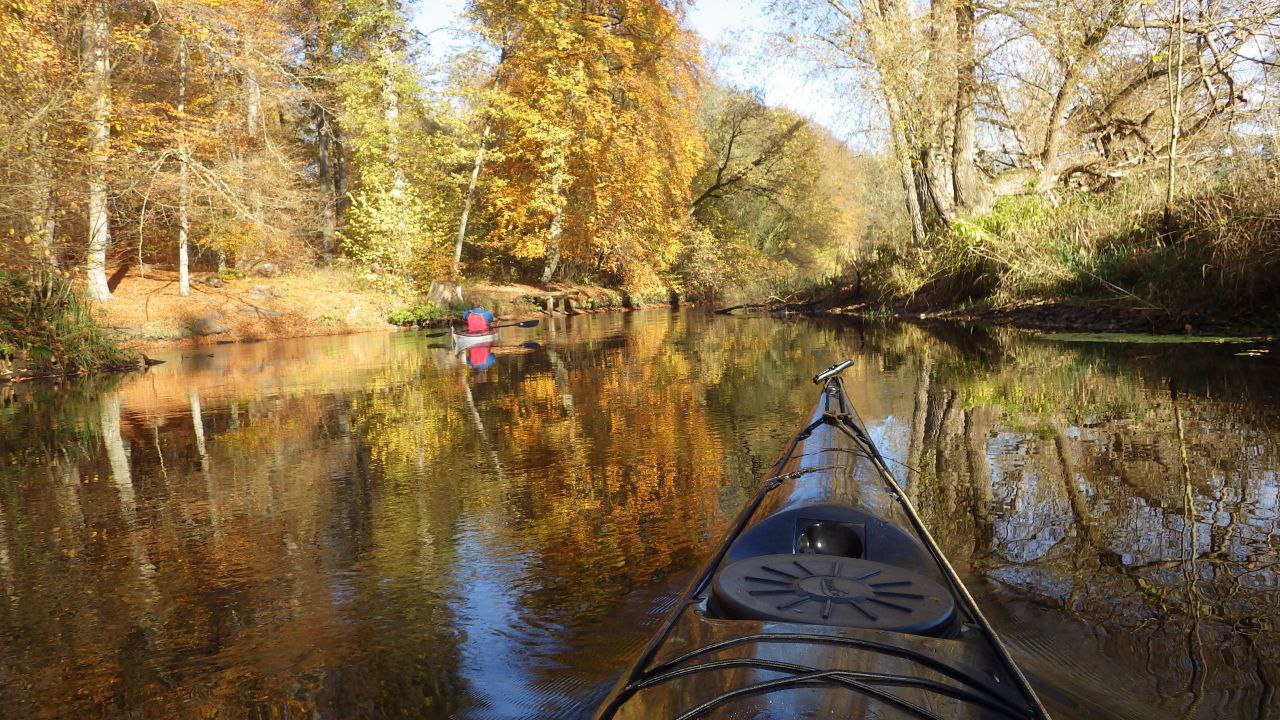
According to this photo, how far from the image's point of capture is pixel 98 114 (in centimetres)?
1226

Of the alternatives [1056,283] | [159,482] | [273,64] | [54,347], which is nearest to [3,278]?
[54,347]

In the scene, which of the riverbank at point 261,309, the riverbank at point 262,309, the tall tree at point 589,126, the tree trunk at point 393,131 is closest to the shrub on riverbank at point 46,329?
the riverbank at point 261,309

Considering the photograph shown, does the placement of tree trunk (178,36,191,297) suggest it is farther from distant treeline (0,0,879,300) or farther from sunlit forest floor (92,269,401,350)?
sunlit forest floor (92,269,401,350)

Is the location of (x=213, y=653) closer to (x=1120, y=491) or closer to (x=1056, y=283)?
(x=1120, y=491)

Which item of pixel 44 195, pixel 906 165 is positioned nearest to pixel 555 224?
pixel 906 165

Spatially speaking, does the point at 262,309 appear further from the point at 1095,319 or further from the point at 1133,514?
the point at 1133,514

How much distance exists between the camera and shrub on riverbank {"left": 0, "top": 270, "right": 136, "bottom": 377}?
988 cm

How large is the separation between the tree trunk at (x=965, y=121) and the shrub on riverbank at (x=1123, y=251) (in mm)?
487

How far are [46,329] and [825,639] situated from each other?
12.0 meters

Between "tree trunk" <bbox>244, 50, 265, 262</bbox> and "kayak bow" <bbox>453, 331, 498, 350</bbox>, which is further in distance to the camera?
"kayak bow" <bbox>453, 331, 498, 350</bbox>

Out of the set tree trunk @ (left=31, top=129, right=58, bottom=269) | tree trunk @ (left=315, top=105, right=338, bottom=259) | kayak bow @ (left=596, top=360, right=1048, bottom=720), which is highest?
tree trunk @ (left=315, top=105, right=338, bottom=259)

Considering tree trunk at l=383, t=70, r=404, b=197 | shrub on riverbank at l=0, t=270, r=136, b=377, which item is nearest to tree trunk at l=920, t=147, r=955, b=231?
tree trunk at l=383, t=70, r=404, b=197

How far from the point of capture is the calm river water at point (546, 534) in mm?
2111

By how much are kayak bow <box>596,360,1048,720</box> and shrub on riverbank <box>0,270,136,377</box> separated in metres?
11.0
